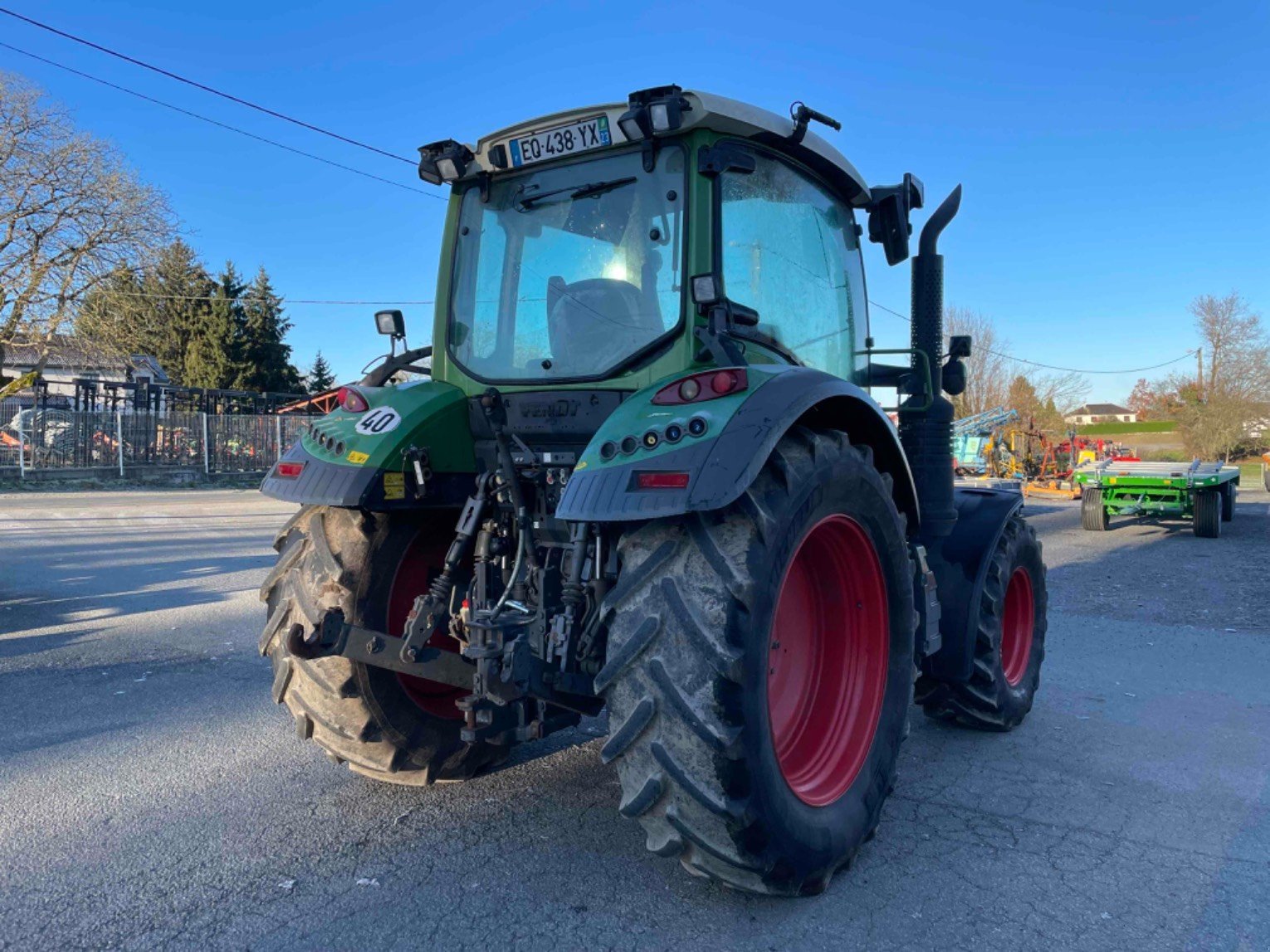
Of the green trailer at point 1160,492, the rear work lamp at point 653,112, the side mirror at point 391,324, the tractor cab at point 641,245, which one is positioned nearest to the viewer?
the rear work lamp at point 653,112

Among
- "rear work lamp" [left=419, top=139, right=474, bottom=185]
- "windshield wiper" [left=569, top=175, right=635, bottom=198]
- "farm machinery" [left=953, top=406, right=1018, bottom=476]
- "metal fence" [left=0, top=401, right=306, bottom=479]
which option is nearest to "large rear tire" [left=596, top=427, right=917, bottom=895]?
"windshield wiper" [left=569, top=175, right=635, bottom=198]

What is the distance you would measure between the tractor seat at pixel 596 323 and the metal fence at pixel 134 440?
25.0m

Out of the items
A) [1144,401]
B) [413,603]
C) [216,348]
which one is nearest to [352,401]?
[413,603]

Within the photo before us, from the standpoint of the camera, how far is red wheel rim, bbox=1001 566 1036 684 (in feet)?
16.4

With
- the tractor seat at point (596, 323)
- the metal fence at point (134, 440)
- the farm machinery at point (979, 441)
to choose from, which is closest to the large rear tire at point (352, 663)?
the tractor seat at point (596, 323)

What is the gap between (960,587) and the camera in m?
4.30

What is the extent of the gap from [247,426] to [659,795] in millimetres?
29421

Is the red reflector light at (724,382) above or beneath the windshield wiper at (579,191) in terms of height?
beneath

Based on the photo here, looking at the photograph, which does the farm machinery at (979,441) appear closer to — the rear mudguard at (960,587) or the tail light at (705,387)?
the rear mudguard at (960,587)

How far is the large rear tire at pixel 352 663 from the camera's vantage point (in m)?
3.33

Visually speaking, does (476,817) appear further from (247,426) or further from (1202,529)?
(247,426)

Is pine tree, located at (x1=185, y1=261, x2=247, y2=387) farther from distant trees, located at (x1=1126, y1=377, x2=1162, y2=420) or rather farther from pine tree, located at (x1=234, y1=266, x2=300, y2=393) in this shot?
distant trees, located at (x1=1126, y1=377, x2=1162, y2=420)

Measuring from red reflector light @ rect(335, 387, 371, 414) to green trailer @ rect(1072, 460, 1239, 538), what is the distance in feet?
50.1

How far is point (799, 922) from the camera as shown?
8.72 ft
